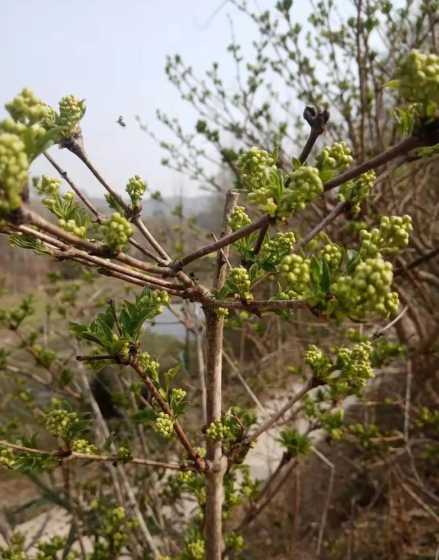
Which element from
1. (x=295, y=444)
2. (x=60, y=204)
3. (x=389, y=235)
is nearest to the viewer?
(x=389, y=235)

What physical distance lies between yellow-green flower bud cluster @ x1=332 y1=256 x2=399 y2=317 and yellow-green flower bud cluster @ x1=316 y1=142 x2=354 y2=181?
23 cm

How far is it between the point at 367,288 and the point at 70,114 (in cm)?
88

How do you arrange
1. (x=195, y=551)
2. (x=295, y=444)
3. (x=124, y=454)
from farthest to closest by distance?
(x=195, y=551) → (x=295, y=444) → (x=124, y=454)

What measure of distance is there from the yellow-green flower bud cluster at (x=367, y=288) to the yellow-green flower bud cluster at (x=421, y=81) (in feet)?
0.96

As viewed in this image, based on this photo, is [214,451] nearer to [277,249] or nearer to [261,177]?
[277,249]

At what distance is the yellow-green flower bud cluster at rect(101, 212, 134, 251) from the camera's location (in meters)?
0.86

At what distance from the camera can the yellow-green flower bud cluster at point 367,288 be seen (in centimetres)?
81

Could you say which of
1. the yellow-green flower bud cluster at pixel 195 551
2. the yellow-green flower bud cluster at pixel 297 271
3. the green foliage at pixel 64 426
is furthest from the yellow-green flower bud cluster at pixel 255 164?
the yellow-green flower bud cluster at pixel 195 551

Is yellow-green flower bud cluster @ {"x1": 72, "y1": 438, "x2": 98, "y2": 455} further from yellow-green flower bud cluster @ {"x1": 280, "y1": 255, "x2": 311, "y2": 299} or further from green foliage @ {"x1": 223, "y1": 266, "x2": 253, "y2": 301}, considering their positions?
yellow-green flower bud cluster @ {"x1": 280, "y1": 255, "x2": 311, "y2": 299}

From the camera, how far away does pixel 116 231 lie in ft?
2.84

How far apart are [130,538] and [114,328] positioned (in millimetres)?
2245

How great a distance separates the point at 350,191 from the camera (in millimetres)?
1164

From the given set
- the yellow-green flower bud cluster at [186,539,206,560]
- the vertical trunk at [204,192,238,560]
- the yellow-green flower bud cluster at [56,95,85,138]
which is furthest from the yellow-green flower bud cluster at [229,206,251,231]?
the yellow-green flower bud cluster at [186,539,206,560]

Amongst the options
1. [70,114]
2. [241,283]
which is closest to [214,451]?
[241,283]
